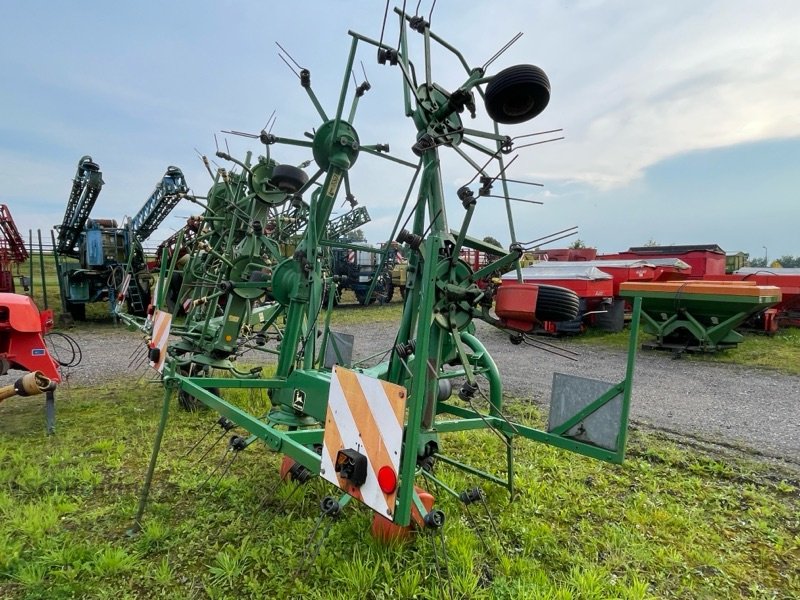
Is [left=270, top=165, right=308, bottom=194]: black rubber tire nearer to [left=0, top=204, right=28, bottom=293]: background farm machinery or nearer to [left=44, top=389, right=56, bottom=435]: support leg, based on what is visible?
[left=44, top=389, right=56, bottom=435]: support leg

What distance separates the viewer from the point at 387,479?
1.90m

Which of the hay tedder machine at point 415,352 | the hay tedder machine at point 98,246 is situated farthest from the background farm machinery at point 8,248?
the hay tedder machine at point 415,352

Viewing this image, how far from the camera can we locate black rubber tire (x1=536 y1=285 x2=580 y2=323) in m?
2.38

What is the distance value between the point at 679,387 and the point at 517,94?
19.9 feet

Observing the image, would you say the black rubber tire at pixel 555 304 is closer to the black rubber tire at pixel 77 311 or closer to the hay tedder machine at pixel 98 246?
the hay tedder machine at pixel 98 246

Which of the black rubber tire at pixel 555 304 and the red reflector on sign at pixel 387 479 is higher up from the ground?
the black rubber tire at pixel 555 304

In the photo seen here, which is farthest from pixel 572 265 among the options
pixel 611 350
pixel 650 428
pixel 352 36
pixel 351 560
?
pixel 351 560

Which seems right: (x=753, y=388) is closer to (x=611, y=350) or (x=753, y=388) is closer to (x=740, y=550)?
(x=611, y=350)

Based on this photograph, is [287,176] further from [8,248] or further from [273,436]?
[8,248]

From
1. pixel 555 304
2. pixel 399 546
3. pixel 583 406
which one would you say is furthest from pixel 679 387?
pixel 399 546

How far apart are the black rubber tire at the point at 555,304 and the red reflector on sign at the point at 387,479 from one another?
1.11m

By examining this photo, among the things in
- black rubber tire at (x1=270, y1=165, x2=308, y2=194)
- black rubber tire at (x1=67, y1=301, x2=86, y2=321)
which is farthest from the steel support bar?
black rubber tire at (x1=67, y1=301, x2=86, y2=321)

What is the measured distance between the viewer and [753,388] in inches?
263

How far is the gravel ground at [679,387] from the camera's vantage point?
487cm
